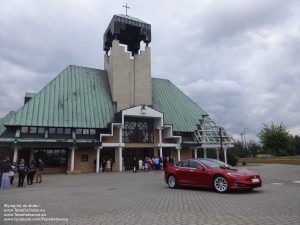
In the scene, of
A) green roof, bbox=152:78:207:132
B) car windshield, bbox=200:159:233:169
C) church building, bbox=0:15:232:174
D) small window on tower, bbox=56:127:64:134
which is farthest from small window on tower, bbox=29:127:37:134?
car windshield, bbox=200:159:233:169

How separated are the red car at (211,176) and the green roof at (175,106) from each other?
23.4m

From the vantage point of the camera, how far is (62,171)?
31.7 metres

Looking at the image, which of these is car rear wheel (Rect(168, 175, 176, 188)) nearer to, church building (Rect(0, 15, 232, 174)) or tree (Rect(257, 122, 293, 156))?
church building (Rect(0, 15, 232, 174))

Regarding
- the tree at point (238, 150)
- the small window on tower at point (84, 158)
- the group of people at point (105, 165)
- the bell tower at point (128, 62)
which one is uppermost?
the bell tower at point (128, 62)

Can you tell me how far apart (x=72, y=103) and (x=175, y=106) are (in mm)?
14730

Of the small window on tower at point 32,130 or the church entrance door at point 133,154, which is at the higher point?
the small window on tower at point 32,130

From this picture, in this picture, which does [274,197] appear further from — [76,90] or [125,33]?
[125,33]

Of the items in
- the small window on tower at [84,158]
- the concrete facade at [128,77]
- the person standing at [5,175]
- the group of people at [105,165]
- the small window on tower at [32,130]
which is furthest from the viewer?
the concrete facade at [128,77]

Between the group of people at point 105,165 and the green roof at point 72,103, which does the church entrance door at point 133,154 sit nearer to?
the group of people at point 105,165

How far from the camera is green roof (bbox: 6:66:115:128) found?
31062 millimetres

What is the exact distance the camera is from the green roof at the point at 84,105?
103 ft

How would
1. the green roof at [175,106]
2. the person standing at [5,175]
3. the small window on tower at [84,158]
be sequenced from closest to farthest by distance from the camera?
the person standing at [5,175], the small window on tower at [84,158], the green roof at [175,106]

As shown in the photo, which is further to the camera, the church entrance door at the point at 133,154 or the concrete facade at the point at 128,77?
the concrete facade at the point at 128,77

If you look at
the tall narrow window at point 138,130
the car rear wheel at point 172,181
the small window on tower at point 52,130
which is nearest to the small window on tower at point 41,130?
the small window on tower at point 52,130
